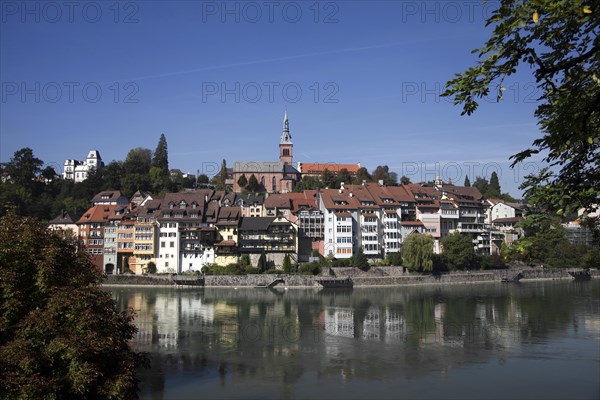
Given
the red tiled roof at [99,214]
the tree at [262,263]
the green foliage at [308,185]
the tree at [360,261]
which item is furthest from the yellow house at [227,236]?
the green foliage at [308,185]

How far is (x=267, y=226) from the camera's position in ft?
206

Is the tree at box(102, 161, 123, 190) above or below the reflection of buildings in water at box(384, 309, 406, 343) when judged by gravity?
above

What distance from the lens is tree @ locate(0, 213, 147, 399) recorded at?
11203 millimetres

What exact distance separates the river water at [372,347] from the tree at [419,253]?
10.9m

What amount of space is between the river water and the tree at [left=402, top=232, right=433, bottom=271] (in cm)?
1090

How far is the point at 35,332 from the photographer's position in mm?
11984

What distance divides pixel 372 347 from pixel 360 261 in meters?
32.3

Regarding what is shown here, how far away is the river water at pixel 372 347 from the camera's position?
808 inches

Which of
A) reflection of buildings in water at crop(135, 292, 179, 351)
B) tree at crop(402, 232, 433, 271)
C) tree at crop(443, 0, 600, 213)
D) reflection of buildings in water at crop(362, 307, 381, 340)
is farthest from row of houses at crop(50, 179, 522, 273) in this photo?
tree at crop(443, 0, 600, 213)

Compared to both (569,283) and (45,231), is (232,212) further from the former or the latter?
(45,231)

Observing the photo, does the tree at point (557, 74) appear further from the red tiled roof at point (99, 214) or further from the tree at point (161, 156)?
the tree at point (161, 156)

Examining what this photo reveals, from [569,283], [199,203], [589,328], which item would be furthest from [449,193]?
[589,328]

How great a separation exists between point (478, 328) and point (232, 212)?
127ft

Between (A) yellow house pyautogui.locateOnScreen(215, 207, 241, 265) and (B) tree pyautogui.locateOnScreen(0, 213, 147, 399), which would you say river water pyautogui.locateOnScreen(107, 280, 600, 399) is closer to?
(B) tree pyautogui.locateOnScreen(0, 213, 147, 399)
